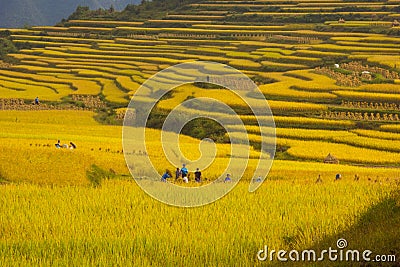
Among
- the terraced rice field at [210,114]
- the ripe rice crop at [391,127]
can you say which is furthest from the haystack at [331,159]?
the ripe rice crop at [391,127]

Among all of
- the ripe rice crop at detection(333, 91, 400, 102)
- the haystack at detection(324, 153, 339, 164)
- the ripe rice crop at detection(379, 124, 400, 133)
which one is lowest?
the haystack at detection(324, 153, 339, 164)

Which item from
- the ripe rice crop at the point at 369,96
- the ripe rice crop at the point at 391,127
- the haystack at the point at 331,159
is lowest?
the haystack at the point at 331,159

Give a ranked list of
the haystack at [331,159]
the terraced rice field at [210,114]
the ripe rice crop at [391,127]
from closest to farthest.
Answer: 1. the terraced rice field at [210,114]
2. the haystack at [331,159]
3. the ripe rice crop at [391,127]

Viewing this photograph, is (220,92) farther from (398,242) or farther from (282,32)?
(398,242)

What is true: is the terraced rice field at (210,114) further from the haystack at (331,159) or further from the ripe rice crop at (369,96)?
the haystack at (331,159)

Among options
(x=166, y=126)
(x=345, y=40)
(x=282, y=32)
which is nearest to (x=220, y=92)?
(x=166, y=126)

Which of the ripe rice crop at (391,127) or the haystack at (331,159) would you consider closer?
the haystack at (331,159)

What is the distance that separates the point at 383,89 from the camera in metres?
35.2

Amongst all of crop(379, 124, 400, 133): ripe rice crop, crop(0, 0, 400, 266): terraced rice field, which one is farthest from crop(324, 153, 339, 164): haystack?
crop(379, 124, 400, 133): ripe rice crop

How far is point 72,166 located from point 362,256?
8.94 meters

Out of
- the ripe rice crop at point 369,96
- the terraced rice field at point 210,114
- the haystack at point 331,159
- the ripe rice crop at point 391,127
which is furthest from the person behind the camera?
the ripe rice crop at point 369,96

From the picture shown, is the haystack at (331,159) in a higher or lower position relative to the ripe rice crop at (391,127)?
lower

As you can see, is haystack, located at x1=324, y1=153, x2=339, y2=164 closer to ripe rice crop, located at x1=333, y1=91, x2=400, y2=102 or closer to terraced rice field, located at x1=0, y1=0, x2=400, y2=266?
terraced rice field, located at x1=0, y1=0, x2=400, y2=266

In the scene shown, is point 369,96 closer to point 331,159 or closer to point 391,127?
point 391,127
